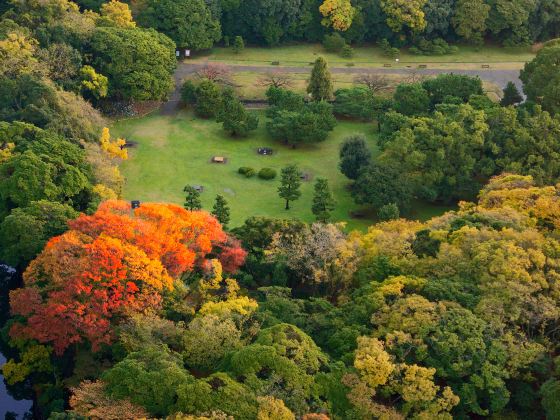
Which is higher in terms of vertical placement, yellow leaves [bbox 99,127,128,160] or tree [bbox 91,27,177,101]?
tree [bbox 91,27,177,101]

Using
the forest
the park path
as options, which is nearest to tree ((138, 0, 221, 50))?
the forest

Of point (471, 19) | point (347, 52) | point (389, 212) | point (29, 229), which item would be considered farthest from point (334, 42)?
point (29, 229)

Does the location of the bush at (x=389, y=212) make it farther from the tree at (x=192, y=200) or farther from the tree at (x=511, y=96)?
the tree at (x=511, y=96)

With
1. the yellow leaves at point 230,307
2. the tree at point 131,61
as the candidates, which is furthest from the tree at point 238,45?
the yellow leaves at point 230,307

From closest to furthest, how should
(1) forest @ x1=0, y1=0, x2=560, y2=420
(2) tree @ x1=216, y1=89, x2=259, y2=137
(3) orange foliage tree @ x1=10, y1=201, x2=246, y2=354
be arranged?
(1) forest @ x1=0, y1=0, x2=560, y2=420, (3) orange foliage tree @ x1=10, y1=201, x2=246, y2=354, (2) tree @ x1=216, y1=89, x2=259, y2=137

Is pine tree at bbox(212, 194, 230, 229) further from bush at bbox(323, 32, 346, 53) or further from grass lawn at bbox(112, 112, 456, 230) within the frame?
bush at bbox(323, 32, 346, 53)

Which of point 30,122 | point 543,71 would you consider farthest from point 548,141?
point 30,122
